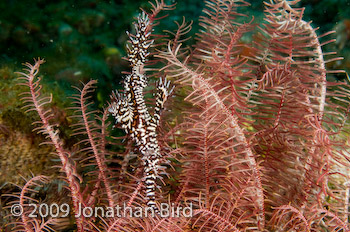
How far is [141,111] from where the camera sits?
2.27 m

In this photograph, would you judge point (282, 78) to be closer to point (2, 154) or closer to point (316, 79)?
point (316, 79)

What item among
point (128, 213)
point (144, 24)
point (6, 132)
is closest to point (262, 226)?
point (128, 213)

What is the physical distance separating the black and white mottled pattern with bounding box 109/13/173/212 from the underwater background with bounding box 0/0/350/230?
157 cm

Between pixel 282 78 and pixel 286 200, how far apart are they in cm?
109

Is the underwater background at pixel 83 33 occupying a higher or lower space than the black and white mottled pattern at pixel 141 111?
higher

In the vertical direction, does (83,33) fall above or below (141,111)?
above

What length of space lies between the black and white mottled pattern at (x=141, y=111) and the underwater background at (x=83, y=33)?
157 centimetres

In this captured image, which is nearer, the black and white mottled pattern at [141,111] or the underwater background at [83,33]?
the black and white mottled pattern at [141,111]

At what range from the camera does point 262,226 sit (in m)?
1.98

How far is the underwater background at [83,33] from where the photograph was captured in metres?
3.56

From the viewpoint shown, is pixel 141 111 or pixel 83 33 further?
pixel 83 33

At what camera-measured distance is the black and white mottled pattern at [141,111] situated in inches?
87.2

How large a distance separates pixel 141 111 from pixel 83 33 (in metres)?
2.81

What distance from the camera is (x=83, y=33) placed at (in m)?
4.27
